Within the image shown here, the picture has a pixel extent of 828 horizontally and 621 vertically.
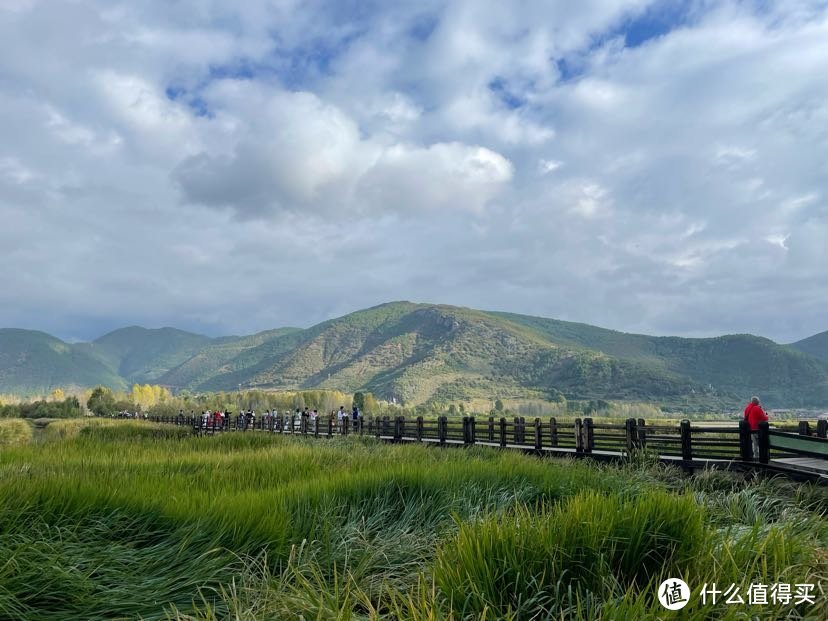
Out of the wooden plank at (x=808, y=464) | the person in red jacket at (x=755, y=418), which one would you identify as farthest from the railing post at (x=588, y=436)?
the wooden plank at (x=808, y=464)

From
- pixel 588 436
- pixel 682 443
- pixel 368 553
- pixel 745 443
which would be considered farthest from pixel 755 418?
pixel 368 553

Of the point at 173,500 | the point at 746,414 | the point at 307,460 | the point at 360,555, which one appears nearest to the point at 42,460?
the point at 307,460

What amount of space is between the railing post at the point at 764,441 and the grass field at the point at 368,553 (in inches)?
264

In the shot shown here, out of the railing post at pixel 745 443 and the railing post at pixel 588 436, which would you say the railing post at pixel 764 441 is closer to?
the railing post at pixel 745 443

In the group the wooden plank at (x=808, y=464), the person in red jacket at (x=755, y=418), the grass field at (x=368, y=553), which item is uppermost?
the person in red jacket at (x=755, y=418)

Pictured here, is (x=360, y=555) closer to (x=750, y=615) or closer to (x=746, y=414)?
(x=750, y=615)

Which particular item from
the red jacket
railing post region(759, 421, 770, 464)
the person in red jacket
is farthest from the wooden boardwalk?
the red jacket

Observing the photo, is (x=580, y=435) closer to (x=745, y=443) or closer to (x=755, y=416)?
(x=755, y=416)

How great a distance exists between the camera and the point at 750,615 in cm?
348

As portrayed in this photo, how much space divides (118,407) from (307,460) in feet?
431

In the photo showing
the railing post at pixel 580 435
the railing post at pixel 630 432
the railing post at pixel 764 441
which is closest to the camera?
the railing post at pixel 764 441

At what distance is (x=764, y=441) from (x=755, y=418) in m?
1.07

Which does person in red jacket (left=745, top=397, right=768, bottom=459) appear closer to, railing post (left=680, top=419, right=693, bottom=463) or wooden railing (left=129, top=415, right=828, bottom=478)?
wooden railing (left=129, top=415, right=828, bottom=478)

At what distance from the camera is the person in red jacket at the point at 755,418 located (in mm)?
14734
